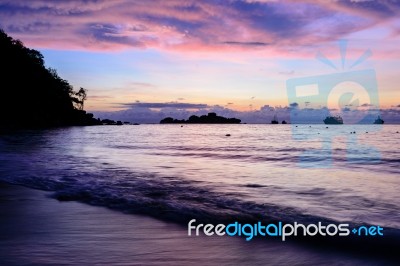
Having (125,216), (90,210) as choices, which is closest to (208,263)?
(125,216)

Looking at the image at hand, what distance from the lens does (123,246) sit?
15.9ft

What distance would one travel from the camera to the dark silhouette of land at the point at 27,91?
6769cm

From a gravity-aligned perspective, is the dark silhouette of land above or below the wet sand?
above

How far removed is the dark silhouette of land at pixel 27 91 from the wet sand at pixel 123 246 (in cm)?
7011

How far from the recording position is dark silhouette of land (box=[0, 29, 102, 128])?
6769cm

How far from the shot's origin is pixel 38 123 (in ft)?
281

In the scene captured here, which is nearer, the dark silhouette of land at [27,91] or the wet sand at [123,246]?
the wet sand at [123,246]

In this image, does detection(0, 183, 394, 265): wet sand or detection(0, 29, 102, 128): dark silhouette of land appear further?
detection(0, 29, 102, 128): dark silhouette of land

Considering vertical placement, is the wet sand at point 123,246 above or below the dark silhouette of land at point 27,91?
below

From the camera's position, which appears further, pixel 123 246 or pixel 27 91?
pixel 27 91

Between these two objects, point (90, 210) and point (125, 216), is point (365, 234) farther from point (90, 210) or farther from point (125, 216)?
point (90, 210)

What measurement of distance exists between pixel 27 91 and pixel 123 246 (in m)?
80.3

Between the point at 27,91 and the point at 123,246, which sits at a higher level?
the point at 27,91

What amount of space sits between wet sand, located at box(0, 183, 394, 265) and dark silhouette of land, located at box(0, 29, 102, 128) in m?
70.1
